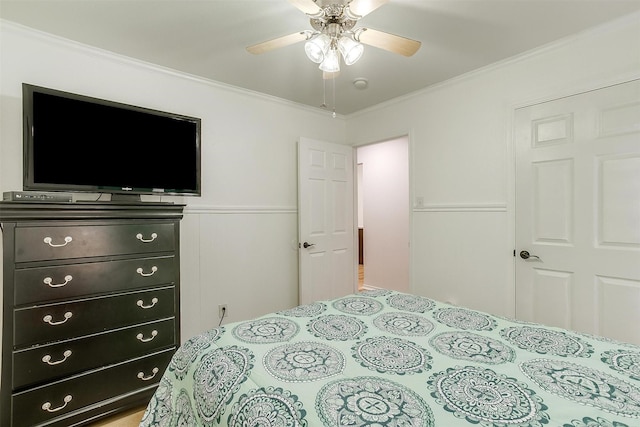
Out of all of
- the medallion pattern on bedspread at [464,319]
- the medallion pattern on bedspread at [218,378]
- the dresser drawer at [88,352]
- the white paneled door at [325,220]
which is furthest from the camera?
the white paneled door at [325,220]

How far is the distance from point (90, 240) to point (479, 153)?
9.56 feet

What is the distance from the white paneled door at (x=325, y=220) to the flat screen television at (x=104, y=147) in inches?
44.1

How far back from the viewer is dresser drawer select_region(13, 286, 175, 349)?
1.62m

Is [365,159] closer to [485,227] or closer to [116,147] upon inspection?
[485,227]

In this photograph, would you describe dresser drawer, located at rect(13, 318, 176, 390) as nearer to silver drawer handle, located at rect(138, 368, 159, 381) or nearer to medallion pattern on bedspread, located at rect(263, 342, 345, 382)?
silver drawer handle, located at rect(138, 368, 159, 381)

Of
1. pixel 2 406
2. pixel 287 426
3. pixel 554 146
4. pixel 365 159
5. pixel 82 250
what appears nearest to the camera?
pixel 287 426

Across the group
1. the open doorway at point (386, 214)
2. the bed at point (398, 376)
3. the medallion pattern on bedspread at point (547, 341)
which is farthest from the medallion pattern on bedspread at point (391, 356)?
the open doorway at point (386, 214)

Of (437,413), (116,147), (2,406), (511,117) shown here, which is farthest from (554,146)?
(2,406)

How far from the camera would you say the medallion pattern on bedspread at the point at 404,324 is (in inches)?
53.2

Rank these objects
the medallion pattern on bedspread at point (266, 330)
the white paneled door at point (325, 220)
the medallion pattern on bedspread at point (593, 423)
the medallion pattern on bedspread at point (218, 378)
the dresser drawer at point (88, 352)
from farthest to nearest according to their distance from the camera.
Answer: the white paneled door at point (325, 220)
the dresser drawer at point (88, 352)
the medallion pattern on bedspread at point (266, 330)
the medallion pattern on bedspread at point (218, 378)
the medallion pattern on bedspread at point (593, 423)

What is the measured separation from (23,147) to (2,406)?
142cm

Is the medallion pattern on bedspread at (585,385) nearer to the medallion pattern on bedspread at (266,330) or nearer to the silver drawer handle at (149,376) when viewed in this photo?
the medallion pattern on bedspread at (266,330)

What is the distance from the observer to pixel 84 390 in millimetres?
1778

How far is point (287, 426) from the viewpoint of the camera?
792mm
